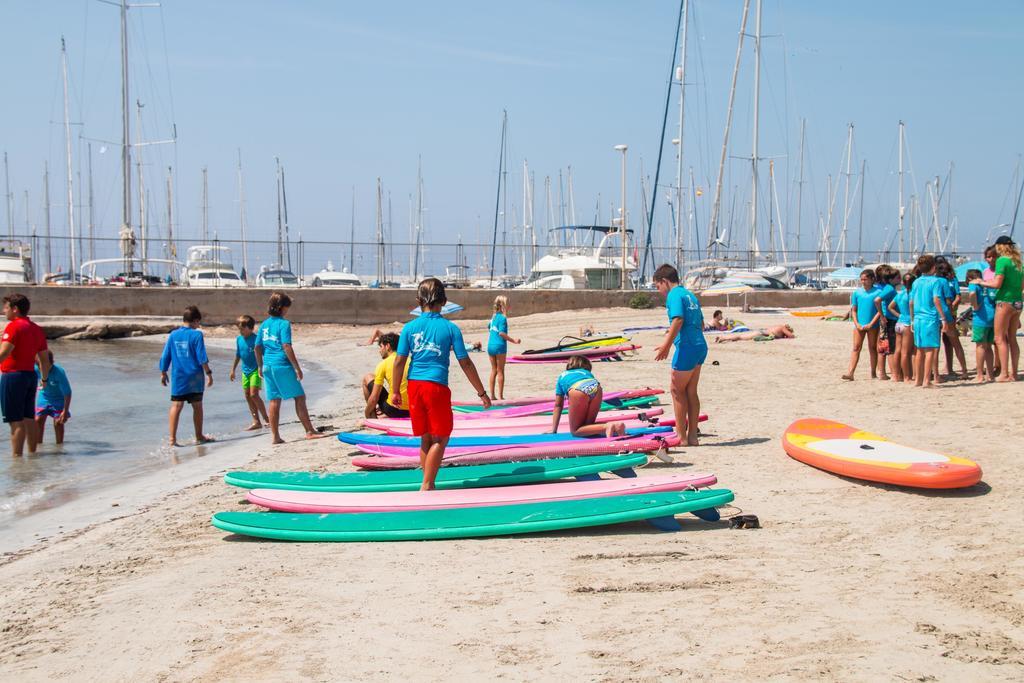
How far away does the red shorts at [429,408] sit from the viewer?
6332 millimetres

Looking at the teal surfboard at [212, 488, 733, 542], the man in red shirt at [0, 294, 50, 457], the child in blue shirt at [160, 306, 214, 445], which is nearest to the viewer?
the teal surfboard at [212, 488, 733, 542]

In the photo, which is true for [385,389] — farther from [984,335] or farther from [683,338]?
[984,335]

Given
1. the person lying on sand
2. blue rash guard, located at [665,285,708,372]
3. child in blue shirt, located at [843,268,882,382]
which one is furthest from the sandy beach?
the person lying on sand

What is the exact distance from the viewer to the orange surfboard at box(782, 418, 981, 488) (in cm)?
611

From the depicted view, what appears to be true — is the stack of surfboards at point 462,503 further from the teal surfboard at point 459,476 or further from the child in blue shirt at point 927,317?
the child in blue shirt at point 927,317

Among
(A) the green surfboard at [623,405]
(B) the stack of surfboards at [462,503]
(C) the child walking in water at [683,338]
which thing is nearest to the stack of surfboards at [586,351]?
(A) the green surfboard at [623,405]

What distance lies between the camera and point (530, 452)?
24.7ft

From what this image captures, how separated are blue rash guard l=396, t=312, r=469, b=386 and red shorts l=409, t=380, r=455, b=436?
0.05 metres

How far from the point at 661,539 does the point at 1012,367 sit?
25.9ft

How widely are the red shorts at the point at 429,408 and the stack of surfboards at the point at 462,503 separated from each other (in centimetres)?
45

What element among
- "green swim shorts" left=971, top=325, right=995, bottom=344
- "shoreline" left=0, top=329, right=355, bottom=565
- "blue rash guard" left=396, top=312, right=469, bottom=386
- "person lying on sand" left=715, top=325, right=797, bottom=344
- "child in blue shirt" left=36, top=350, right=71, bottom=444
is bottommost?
"shoreline" left=0, top=329, right=355, bottom=565

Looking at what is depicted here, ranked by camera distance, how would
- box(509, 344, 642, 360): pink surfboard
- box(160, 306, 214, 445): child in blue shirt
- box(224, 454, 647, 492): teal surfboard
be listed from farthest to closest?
box(509, 344, 642, 360): pink surfboard
box(160, 306, 214, 445): child in blue shirt
box(224, 454, 647, 492): teal surfboard

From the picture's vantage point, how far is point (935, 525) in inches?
218

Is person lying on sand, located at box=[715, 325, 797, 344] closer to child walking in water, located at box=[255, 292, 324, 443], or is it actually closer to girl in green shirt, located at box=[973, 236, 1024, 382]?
girl in green shirt, located at box=[973, 236, 1024, 382]
